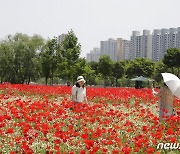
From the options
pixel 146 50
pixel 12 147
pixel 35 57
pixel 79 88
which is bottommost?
pixel 12 147

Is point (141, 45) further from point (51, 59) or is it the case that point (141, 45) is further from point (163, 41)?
point (51, 59)

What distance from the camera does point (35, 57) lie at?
5784 cm

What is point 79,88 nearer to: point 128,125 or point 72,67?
point 128,125

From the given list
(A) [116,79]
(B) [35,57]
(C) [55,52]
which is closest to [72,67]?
(C) [55,52]

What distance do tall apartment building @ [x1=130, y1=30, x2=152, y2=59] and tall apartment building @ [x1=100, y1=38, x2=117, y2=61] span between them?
→ 2208 centimetres

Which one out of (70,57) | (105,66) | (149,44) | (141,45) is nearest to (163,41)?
(149,44)

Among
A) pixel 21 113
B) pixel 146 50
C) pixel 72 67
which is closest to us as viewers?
pixel 21 113

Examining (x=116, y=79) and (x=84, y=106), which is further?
(x=116, y=79)

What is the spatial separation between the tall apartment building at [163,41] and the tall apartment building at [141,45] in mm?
2985

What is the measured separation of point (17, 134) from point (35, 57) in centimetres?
5117

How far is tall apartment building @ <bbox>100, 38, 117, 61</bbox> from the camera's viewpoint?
174 m

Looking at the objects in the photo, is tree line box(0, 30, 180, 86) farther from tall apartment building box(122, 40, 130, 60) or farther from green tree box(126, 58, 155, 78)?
tall apartment building box(122, 40, 130, 60)

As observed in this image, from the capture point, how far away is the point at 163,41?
134 meters

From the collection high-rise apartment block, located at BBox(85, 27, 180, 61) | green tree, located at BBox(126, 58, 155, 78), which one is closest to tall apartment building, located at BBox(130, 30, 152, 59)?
high-rise apartment block, located at BBox(85, 27, 180, 61)
